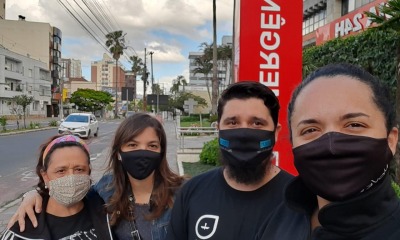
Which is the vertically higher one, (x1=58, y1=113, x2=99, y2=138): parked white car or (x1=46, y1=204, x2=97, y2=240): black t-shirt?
(x1=46, y1=204, x2=97, y2=240): black t-shirt

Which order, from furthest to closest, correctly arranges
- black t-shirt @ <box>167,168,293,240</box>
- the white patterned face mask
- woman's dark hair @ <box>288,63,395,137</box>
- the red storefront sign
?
the red storefront sign, the white patterned face mask, black t-shirt @ <box>167,168,293,240</box>, woman's dark hair @ <box>288,63,395,137</box>

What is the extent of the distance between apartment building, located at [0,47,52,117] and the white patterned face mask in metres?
46.5

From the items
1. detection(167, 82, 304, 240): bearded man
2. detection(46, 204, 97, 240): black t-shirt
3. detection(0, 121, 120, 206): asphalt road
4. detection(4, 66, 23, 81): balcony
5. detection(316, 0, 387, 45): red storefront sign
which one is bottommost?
detection(0, 121, 120, 206): asphalt road

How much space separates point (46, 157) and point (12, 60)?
59.4 m

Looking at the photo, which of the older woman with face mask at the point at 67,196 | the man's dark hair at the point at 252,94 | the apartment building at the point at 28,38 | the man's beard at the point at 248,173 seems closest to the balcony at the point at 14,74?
the apartment building at the point at 28,38

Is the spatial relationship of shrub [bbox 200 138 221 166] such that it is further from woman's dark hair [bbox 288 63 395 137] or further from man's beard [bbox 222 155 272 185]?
woman's dark hair [bbox 288 63 395 137]

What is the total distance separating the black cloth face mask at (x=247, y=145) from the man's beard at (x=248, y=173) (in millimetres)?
19

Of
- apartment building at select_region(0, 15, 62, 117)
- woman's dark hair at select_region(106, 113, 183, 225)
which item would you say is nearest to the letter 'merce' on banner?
woman's dark hair at select_region(106, 113, 183, 225)

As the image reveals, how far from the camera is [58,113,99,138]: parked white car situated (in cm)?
2169

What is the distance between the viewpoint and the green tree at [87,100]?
239 ft

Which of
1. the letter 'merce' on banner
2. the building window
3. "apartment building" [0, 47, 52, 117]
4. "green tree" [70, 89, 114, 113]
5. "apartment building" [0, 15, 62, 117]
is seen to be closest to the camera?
the letter 'merce' on banner

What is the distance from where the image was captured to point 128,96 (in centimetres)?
2284

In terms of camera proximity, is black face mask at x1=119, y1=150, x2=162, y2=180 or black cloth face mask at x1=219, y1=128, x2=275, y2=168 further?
black face mask at x1=119, y1=150, x2=162, y2=180

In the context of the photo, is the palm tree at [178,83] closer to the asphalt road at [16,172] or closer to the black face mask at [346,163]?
the asphalt road at [16,172]
